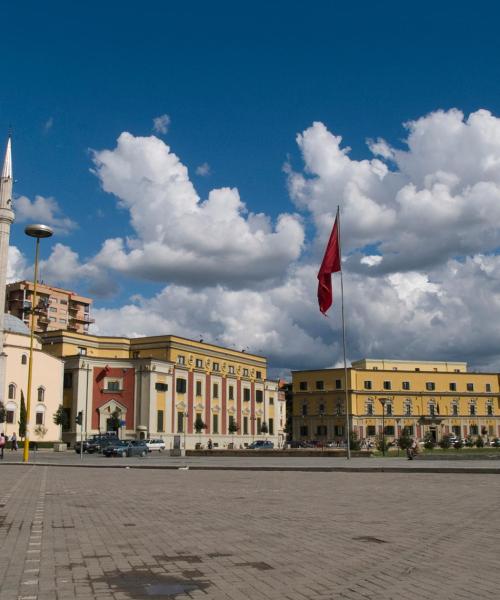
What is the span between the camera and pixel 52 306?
131750 mm

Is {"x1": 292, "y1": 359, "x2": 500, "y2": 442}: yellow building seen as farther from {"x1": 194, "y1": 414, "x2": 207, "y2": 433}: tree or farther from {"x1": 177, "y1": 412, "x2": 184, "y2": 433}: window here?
{"x1": 177, "y1": 412, "x2": 184, "y2": 433}: window

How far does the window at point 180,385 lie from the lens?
8069cm

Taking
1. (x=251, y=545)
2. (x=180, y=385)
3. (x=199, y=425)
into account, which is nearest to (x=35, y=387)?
(x=180, y=385)

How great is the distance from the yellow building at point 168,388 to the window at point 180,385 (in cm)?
12

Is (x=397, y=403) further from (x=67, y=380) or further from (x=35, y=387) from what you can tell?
(x=35, y=387)

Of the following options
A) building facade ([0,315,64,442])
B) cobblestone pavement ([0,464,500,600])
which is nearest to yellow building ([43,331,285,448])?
building facade ([0,315,64,442])

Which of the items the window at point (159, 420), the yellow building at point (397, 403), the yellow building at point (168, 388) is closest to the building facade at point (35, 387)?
the yellow building at point (168, 388)

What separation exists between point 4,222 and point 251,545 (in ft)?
227

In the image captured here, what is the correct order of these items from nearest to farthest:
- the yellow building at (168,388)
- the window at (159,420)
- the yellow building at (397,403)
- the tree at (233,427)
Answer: the yellow building at (168,388) < the window at (159,420) < the tree at (233,427) < the yellow building at (397,403)

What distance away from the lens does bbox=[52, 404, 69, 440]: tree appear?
7031 cm

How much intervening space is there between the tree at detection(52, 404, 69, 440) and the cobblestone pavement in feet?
183

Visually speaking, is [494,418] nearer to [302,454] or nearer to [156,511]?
[302,454]

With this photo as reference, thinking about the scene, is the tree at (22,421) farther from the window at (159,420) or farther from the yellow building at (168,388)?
the window at (159,420)

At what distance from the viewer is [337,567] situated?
7.51 m
